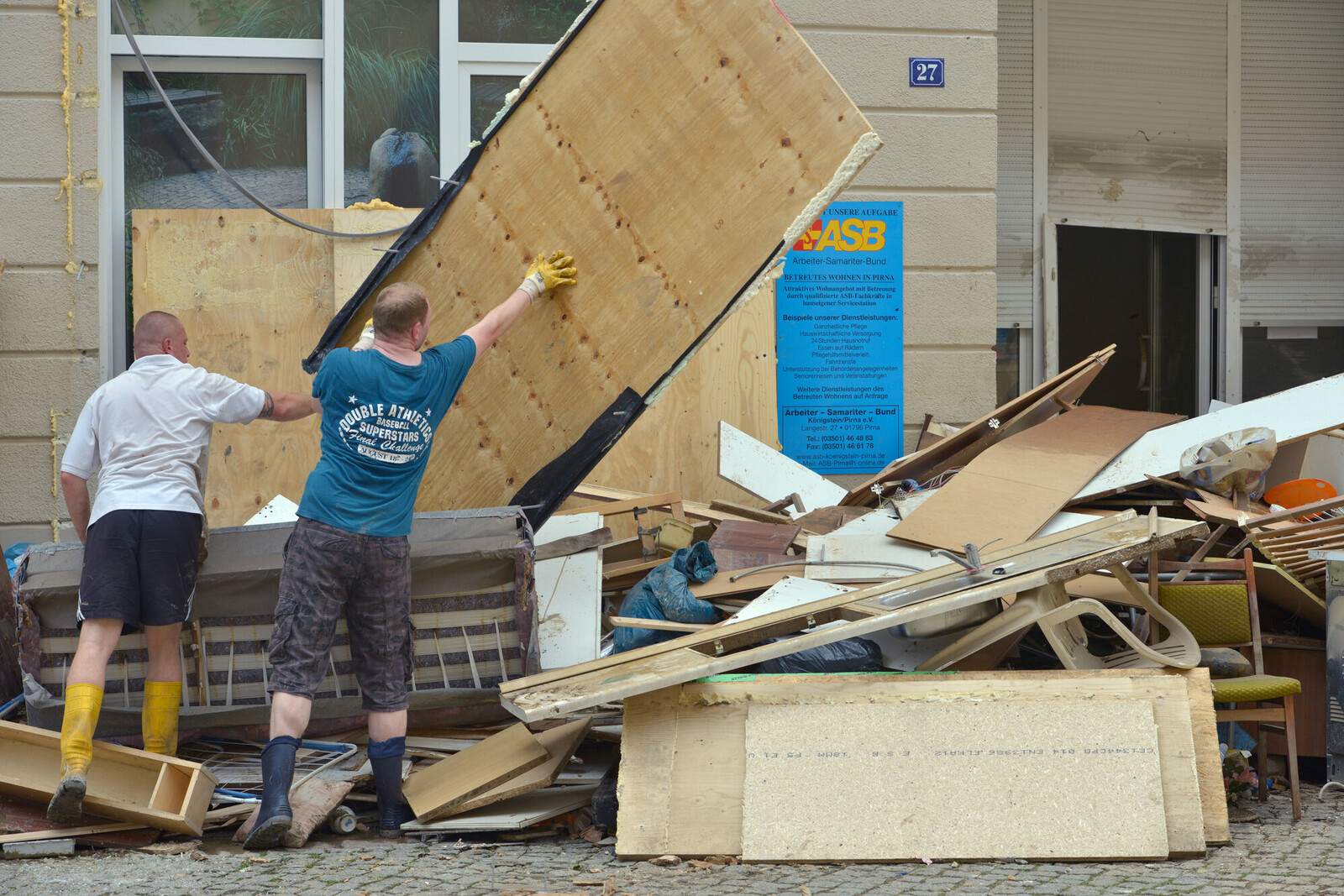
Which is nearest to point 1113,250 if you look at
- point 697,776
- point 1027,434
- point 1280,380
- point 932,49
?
point 1280,380

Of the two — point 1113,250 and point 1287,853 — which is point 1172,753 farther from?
point 1113,250

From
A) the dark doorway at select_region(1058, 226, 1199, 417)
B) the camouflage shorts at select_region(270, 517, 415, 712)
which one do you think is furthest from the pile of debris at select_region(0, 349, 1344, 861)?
the dark doorway at select_region(1058, 226, 1199, 417)

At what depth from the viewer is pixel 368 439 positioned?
3756mm

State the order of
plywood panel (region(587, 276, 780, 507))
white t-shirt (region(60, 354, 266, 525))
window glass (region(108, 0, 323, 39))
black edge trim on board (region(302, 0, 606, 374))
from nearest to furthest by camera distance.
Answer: white t-shirt (region(60, 354, 266, 525)) → black edge trim on board (region(302, 0, 606, 374)) → window glass (region(108, 0, 323, 39)) → plywood panel (region(587, 276, 780, 507))

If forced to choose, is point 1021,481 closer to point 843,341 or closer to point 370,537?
point 843,341

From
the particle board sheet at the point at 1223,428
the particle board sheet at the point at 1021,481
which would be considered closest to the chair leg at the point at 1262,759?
the particle board sheet at the point at 1021,481

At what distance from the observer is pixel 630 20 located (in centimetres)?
428

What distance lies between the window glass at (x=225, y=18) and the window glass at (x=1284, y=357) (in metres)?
7.01

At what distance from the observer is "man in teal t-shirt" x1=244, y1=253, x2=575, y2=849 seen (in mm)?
3689

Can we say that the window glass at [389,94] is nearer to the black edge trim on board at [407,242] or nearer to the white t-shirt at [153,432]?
the black edge trim on board at [407,242]

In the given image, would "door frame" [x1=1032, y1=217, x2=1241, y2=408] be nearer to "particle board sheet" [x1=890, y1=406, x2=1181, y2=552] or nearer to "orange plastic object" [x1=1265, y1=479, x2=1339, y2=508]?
"particle board sheet" [x1=890, y1=406, x2=1181, y2=552]

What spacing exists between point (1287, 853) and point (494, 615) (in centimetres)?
273

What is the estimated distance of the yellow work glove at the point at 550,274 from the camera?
14.1 ft

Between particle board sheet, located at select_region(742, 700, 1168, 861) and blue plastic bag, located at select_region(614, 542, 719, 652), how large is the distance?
1.02 meters
